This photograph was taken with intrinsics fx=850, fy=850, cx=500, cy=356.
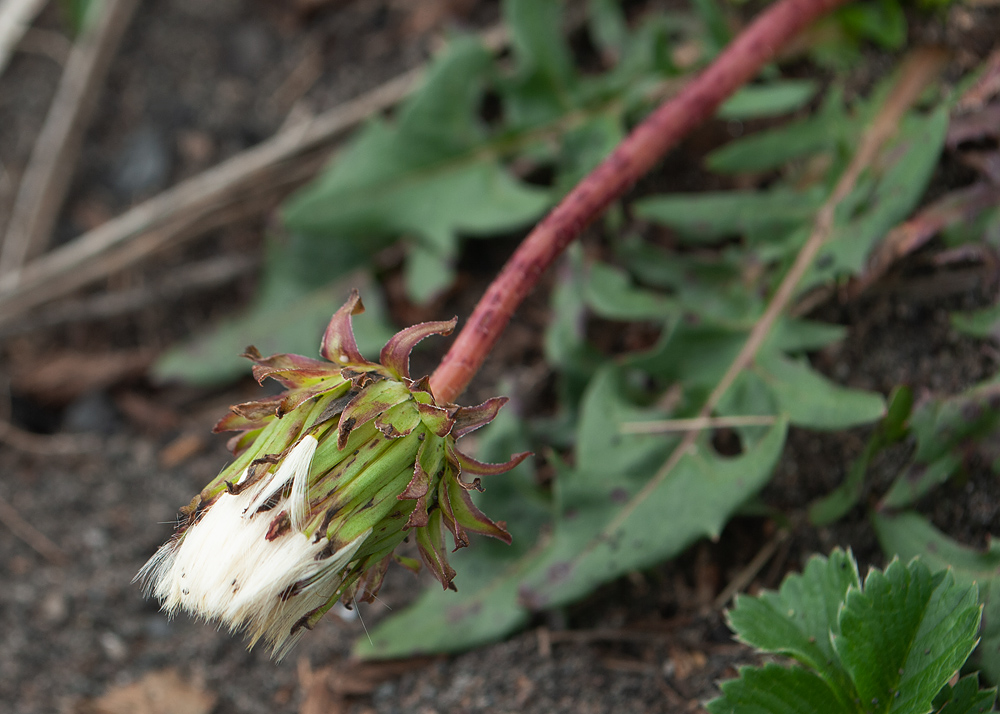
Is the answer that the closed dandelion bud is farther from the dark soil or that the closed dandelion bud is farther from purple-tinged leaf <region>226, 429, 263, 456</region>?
the dark soil

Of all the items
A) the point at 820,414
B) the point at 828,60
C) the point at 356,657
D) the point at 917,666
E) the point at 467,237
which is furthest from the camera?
the point at 467,237

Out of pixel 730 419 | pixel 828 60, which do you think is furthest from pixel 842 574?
pixel 828 60

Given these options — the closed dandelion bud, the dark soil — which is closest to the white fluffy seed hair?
the closed dandelion bud

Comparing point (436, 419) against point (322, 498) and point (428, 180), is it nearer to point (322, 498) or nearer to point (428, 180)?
point (322, 498)

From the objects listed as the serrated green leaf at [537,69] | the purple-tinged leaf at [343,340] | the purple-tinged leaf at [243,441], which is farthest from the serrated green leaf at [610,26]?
the purple-tinged leaf at [243,441]

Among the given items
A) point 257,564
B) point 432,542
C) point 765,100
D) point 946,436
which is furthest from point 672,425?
point 257,564

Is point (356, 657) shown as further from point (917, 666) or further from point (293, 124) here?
point (293, 124)
